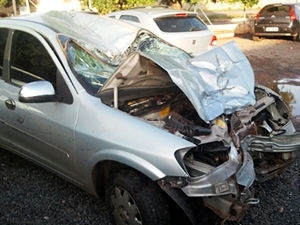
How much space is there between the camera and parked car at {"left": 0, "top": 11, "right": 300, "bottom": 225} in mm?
2877

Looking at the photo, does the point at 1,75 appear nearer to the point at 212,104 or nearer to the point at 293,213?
the point at 212,104

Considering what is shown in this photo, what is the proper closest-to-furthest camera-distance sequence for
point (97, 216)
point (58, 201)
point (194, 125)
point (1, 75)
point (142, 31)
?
point (194, 125)
point (97, 216)
point (58, 201)
point (1, 75)
point (142, 31)

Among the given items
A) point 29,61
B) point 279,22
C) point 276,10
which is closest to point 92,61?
point 29,61

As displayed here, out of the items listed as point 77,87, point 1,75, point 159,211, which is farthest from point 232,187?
point 1,75

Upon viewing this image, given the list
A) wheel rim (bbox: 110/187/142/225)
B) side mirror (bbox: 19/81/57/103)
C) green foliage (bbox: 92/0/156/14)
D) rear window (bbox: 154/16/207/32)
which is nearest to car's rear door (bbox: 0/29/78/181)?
side mirror (bbox: 19/81/57/103)

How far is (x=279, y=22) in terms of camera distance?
16.2m

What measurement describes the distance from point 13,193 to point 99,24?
77.1 inches

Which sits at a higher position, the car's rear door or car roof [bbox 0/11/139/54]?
car roof [bbox 0/11/139/54]

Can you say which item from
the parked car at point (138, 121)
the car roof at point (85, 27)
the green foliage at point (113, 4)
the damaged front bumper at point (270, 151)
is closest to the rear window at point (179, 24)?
the car roof at point (85, 27)

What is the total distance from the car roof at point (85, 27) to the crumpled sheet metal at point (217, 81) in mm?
938

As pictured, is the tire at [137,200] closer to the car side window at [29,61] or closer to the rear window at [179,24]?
the car side window at [29,61]

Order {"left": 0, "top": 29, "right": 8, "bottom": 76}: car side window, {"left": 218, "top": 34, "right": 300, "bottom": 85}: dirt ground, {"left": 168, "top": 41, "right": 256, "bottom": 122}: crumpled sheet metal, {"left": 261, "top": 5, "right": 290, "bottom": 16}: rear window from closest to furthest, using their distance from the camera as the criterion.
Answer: {"left": 168, "top": 41, "right": 256, "bottom": 122}: crumpled sheet metal
{"left": 0, "top": 29, "right": 8, "bottom": 76}: car side window
{"left": 218, "top": 34, "right": 300, "bottom": 85}: dirt ground
{"left": 261, "top": 5, "right": 290, "bottom": 16}: rear window

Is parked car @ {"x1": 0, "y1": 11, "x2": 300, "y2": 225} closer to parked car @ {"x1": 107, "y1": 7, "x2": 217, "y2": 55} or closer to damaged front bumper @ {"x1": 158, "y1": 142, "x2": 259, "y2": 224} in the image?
damaged front bumper @ {"x1": 158, "y1": 142, "x2": 259, "y2": 224}

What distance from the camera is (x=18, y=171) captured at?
4.57m
